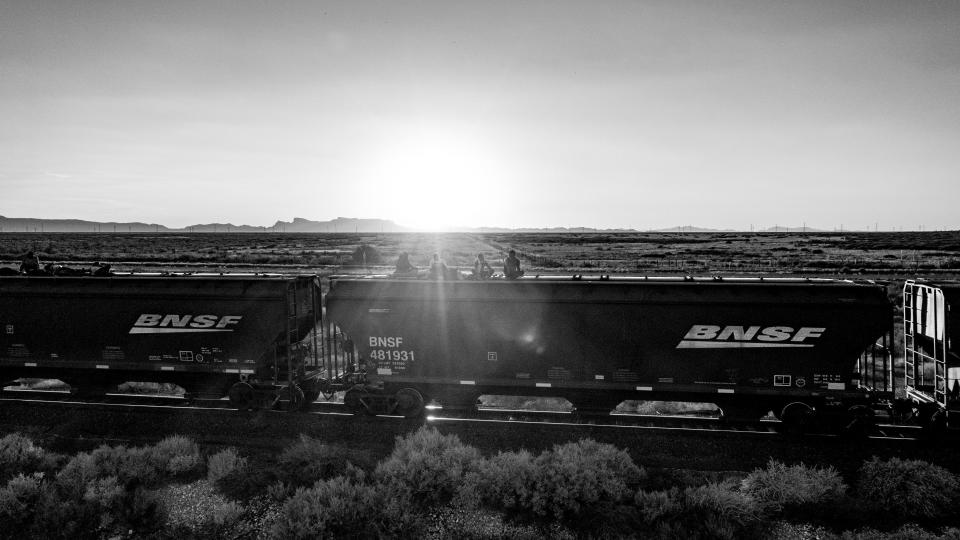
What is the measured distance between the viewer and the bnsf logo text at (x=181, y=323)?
13672 millimetres

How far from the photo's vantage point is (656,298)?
1181 cm

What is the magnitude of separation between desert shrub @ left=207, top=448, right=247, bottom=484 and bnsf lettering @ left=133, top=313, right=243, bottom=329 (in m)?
3.95

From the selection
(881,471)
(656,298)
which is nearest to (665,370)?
(656,298)

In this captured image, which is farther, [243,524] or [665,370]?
[665,370]

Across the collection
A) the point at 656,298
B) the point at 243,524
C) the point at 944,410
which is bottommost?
the point at 243,524

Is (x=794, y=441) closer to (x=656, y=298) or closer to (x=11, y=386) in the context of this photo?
(x=656, y=298)

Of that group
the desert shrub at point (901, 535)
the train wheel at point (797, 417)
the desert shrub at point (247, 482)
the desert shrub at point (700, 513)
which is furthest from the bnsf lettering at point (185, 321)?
the desert shrub at point (901, 535)

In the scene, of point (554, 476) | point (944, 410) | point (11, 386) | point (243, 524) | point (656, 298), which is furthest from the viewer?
point (11, 386)

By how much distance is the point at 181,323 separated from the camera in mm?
13906

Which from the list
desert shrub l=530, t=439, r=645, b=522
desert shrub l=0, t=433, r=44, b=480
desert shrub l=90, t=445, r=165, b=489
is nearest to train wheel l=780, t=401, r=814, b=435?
desert shrub l=530, t=439, r=645, b=522

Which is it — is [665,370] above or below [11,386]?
above

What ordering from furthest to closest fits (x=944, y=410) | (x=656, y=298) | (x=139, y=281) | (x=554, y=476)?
(x=139, y=281) → (x=656, y=298) → (x=944, y=410) → (x=554, y=476)

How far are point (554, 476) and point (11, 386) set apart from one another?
55.2 ft

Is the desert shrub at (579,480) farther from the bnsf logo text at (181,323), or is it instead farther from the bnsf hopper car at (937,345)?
the bnsf logo text at (181,323)
